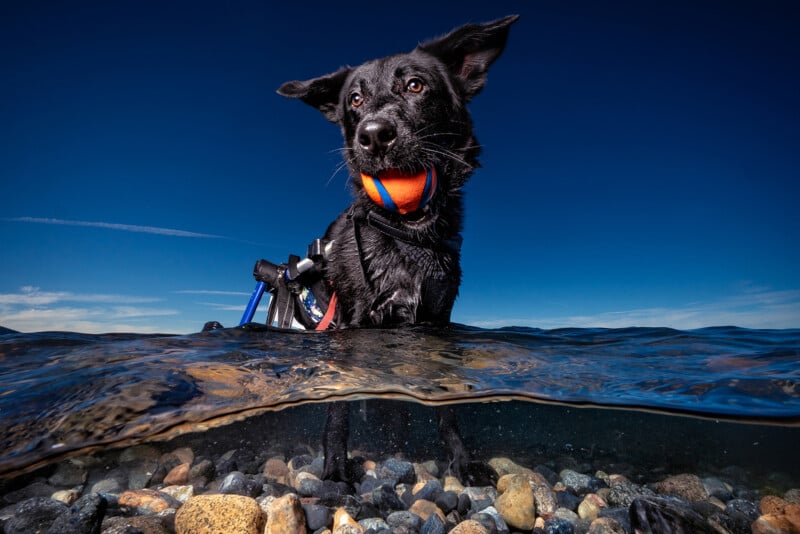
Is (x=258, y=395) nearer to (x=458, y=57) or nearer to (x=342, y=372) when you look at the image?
(x=342, y=372)

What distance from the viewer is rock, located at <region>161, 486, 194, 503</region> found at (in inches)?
122

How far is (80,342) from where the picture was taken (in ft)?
16.5

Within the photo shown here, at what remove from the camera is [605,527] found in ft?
8.40

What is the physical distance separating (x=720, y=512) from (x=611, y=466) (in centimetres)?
196

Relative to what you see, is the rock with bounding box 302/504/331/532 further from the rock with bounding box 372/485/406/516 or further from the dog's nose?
the dog's nose

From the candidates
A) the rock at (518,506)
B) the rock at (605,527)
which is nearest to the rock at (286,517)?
the rock at (518,506)

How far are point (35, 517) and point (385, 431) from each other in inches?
127

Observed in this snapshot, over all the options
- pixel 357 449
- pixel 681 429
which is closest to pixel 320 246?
pixel 357 449

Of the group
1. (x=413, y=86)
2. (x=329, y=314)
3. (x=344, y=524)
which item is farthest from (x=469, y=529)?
(x=413, y=86)

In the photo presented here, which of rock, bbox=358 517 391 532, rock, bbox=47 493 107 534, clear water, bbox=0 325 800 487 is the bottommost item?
rock, bbox=358 517 391 532

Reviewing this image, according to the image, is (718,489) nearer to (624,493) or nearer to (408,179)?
(624,493)

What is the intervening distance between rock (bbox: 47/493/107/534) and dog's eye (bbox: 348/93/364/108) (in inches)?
150

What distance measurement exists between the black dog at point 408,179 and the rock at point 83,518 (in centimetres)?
157

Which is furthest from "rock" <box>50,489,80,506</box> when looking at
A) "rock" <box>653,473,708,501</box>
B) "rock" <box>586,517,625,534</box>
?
"rock" <box>653,473,708,501</box>
